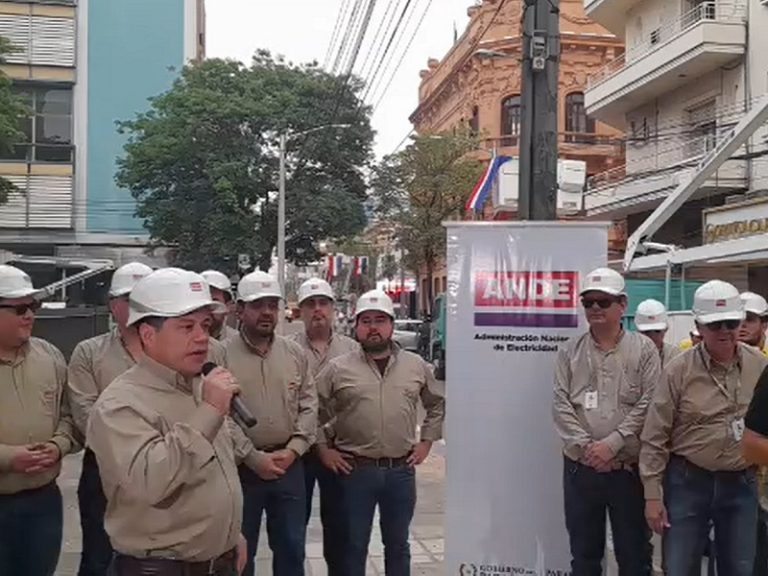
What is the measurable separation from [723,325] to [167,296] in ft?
9.33

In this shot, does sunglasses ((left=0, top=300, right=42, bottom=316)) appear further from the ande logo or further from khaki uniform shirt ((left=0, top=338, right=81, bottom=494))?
the ande logo

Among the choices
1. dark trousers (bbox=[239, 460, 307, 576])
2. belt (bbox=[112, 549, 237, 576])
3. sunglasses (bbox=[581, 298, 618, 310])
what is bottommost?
dark trousers (bbox=[239, 460, 307, 576])

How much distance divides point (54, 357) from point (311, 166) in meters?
26.4

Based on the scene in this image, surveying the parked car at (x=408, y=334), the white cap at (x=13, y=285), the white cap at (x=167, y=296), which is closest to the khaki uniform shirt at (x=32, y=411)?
the white cap at (x=13, y=285)

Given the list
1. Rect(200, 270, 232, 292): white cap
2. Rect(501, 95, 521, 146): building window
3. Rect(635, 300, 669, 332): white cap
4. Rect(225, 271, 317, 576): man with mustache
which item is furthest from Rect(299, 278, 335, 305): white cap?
Rect(501, 95, 521, 146): building window

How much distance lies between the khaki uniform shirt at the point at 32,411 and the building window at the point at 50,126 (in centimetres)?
2862

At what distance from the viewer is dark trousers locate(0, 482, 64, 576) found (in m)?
4.32

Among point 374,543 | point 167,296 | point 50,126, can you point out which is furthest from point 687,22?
point 167,296

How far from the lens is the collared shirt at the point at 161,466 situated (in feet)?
10.1

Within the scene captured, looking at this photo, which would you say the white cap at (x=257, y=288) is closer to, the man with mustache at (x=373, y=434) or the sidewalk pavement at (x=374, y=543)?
the man with mustache at (x=373, y=434)

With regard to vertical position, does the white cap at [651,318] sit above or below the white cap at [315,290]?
below

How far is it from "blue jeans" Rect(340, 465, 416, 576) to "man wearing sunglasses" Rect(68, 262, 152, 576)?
1.35 m

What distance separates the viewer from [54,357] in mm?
4723

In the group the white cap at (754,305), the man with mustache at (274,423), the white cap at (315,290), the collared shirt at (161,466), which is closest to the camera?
the collared shirt at (161,466)
